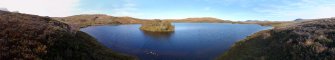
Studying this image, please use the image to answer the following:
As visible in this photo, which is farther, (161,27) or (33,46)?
(161,27)

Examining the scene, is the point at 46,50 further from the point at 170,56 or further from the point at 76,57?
the point at 170,56

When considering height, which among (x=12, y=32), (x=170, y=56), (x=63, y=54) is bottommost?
(x=170, y=56)

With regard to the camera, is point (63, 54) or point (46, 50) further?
point (63, 54)

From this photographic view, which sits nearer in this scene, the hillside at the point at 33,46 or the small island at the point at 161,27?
the hillside at the point at 33,46

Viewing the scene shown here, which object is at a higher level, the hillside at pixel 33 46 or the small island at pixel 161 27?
the hillside at pixel 33 46

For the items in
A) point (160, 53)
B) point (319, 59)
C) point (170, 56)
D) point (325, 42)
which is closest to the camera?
point (319, 59)

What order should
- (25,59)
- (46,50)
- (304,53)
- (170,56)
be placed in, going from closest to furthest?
1. (25,59)
2. (46,50)
3. (304,53)
4. (170,56)

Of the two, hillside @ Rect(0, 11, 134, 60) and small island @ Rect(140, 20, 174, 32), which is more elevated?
hillside @ Rect(0, 11, 134, 60)

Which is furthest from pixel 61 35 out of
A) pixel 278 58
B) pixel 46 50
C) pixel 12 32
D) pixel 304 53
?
pixel 304 53

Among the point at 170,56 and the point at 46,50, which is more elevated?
the point at 46,50

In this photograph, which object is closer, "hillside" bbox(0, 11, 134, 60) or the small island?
"hillside" bbox(0, 11, 134, 60)

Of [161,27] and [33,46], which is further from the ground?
[33,46]
